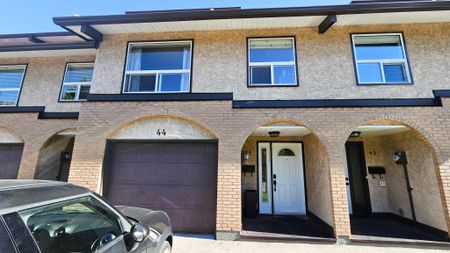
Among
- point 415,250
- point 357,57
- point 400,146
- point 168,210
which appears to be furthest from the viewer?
point 400,146

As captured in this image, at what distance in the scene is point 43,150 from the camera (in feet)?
22.9

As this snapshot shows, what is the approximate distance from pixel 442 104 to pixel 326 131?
3.06m

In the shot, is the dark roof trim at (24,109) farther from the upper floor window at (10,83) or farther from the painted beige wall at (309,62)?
the painted beige wall at (309,62)

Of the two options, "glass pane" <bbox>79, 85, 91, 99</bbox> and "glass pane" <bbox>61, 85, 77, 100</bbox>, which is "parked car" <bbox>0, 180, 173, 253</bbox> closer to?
"glass pane" <bbox>79, 85, 91, 99</bbox>

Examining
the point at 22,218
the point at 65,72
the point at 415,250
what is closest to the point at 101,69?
the point at 65,72

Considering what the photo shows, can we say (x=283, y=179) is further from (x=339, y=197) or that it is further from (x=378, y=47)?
(x=378, y=47)

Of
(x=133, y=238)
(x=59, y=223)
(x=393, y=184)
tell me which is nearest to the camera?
(x=59, y=223)

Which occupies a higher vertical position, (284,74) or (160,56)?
(160,56)

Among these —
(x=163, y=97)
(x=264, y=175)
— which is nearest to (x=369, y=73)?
(x=264, y=175)

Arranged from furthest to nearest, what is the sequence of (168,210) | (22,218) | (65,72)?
(65,72)
(168,210)
(22,218)

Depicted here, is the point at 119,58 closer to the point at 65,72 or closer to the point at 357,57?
the point at 65,72

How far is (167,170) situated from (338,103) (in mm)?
5000

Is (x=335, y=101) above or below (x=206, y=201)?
above

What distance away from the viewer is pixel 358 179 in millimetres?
7520
